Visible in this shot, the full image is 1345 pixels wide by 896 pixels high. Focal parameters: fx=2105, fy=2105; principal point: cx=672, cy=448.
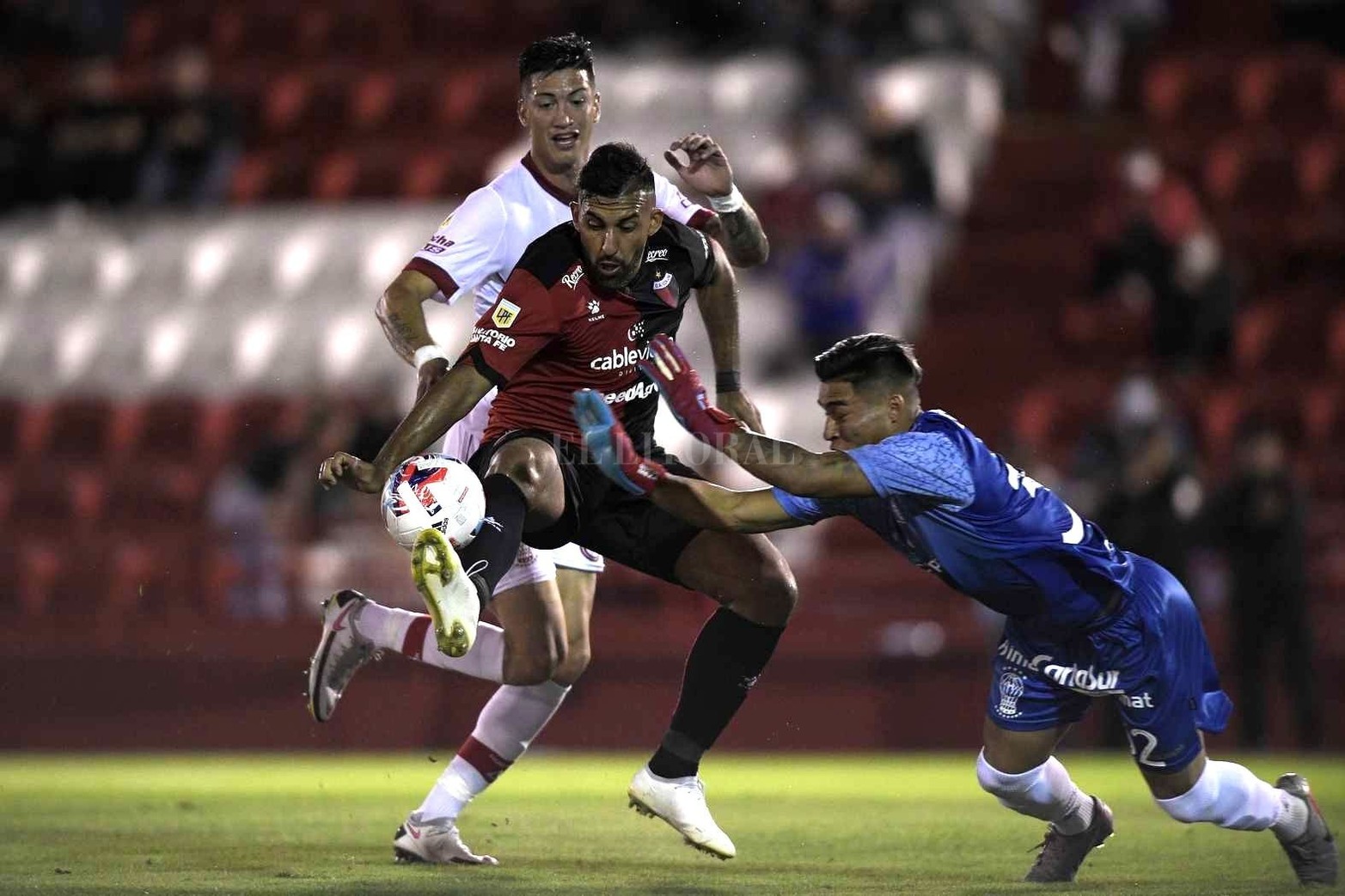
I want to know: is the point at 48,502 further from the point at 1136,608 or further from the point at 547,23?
the point at 1136,608

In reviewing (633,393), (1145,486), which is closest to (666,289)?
(633,393)

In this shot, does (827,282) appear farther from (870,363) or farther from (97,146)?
(870,363)

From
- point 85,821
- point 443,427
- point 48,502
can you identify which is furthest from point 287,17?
point 443,427

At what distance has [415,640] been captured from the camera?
740 centimetres

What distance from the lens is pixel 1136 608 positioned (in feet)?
20.9

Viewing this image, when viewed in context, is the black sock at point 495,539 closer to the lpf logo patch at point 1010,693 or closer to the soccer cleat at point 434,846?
the soccer cleat at point 434,846

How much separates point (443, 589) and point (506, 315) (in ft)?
3.26

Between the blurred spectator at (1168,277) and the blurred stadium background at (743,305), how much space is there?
0.10 ft

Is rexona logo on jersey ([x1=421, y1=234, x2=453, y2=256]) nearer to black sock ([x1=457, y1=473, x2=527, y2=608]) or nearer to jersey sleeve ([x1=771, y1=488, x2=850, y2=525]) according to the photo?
black sock ([x1=457, y1=473, x2=527, y2=608])

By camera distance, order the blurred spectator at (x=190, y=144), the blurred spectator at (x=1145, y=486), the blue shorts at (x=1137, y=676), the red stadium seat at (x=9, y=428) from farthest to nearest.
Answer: the blurred spectator at (x=190, y=144) < the red stadium seat at (x=9, y=428) < the blurred spectator at (x=1145, y=486) < the blue shorts at (x=1137, y=676)

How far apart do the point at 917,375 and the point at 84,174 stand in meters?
14.2

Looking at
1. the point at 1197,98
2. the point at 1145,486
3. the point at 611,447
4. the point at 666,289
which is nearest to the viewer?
the point at 611,447

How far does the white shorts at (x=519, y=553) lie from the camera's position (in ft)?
23.9

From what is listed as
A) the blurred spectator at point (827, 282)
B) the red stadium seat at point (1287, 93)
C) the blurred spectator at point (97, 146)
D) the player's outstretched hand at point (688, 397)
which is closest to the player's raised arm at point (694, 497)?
the player's outstretched hand at point (688, 397)
